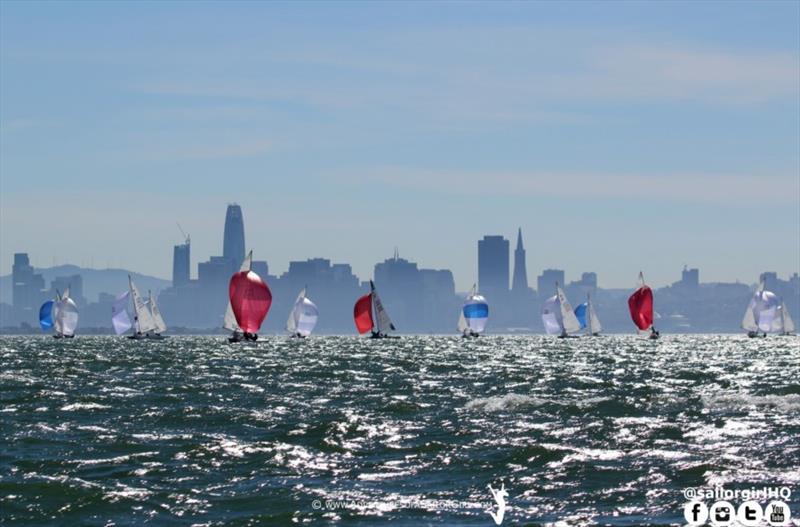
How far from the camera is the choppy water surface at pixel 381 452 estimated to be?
23203 mm

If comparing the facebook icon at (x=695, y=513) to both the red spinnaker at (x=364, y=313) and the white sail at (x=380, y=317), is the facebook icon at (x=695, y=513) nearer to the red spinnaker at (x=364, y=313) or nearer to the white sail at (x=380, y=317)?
the red spinnaker at (x=364, y=313)

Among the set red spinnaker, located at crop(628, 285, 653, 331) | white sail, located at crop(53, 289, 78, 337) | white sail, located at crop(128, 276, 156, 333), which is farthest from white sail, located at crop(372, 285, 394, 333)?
white sail, located at crop(53, 289, 78, 337)

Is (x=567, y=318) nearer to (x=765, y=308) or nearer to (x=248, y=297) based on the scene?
(x=765, y=308)

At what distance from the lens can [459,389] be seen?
52594 mm

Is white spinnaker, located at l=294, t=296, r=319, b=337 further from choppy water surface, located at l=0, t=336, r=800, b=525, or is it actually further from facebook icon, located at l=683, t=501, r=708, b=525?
facebook icon, located at l=683, t=501, r=708, b=525

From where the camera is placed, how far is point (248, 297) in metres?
120

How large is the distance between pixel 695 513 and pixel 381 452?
993 centimetres

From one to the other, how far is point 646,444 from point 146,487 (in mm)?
12135

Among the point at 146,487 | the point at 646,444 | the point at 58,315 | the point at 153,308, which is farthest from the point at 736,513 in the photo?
the point at 58,315

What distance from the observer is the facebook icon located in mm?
21141

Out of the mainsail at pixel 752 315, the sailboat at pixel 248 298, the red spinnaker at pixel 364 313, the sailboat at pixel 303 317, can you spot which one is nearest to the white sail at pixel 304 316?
the sailboat at pixel 303 317

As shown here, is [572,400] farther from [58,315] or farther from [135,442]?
[58,315]
